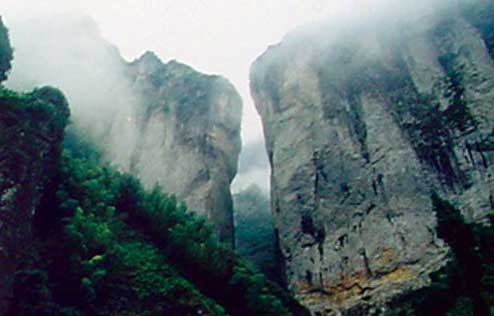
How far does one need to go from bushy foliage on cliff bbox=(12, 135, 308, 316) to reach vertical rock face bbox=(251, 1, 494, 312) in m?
6.93

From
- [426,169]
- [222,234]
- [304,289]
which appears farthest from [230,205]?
[426,169]

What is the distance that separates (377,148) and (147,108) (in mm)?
13180

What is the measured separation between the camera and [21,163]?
8.09 m

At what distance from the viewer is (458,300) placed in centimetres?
1086

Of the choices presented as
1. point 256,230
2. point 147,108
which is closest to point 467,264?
point 256,230

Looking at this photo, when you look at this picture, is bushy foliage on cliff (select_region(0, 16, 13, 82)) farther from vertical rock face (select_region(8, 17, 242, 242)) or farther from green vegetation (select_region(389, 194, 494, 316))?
vertical rock face (select_region(8, 17, 242, 242))

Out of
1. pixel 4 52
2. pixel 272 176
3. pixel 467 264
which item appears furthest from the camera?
pixel 272 176

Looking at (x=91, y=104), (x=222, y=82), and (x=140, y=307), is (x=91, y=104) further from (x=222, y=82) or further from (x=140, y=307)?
(x=140, y=307)

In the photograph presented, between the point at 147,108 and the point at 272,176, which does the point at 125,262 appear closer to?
the point at 272,176

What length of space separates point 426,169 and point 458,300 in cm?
907

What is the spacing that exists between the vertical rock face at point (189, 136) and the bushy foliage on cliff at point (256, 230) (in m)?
1.64

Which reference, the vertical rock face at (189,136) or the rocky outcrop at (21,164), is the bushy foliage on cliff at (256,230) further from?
the rocky outcrop at (21,164)

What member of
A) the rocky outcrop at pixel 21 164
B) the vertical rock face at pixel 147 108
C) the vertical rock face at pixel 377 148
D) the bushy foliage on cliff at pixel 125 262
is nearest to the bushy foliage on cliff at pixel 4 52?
the rocky outcrop at pixel 21 164

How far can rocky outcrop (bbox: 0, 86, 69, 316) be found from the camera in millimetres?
7414
